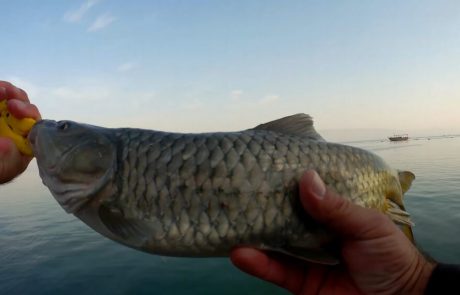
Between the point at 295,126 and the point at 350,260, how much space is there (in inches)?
60.1

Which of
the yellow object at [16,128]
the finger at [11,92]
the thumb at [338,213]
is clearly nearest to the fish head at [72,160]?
the yellow object at [16,128]

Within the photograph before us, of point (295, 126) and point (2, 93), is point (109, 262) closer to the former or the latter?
point (2, 93)

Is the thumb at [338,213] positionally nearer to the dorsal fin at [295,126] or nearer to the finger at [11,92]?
the dorsal fin at [295,126]

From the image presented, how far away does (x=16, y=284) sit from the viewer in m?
13.1

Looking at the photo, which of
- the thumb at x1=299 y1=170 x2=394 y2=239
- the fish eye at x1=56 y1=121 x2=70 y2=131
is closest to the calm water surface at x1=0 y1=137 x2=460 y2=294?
the thumb at x1=299 y1=170 x2=394 y2=239

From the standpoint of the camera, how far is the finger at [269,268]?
3402 mm

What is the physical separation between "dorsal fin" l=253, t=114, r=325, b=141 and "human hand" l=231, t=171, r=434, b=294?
0.70 metres

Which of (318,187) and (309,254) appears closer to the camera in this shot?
(318,187)

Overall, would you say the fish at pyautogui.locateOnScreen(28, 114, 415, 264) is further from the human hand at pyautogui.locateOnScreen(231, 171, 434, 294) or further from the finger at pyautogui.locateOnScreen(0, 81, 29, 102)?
the finger at pyautogui.locateOnScreen(0, 81, 29, 102)

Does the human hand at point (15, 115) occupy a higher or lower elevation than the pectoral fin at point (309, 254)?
higher

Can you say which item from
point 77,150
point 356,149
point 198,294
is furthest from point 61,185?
point 198,294

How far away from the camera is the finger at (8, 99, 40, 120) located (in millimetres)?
3693

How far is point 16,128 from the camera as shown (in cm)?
383

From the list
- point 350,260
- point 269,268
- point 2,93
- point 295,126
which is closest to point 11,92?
point 2,93
